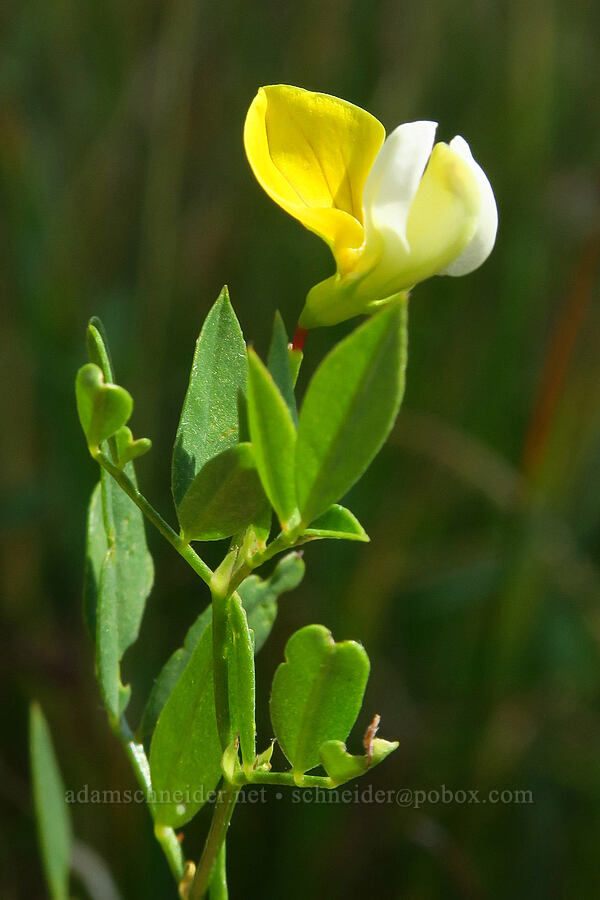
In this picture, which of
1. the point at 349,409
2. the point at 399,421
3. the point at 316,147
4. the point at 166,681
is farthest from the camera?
the point at 399,421

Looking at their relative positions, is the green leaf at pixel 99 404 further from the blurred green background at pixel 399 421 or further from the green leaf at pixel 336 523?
the blurred green background at pixel 399 421

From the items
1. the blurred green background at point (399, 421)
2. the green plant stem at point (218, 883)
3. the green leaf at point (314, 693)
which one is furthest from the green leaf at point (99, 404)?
the blurred green background at point (399, 421)

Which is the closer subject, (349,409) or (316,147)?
(349,409)

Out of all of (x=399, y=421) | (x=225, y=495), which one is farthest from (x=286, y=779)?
(x=399, y=421)

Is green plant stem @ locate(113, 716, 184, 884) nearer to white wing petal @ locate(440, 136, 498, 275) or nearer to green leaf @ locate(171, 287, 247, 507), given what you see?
green leaf @ locate(171, 287, 247, 507)

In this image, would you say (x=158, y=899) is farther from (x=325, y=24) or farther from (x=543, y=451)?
(x=325, y=24)

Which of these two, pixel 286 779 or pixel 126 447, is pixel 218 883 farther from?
pixel 126 447
